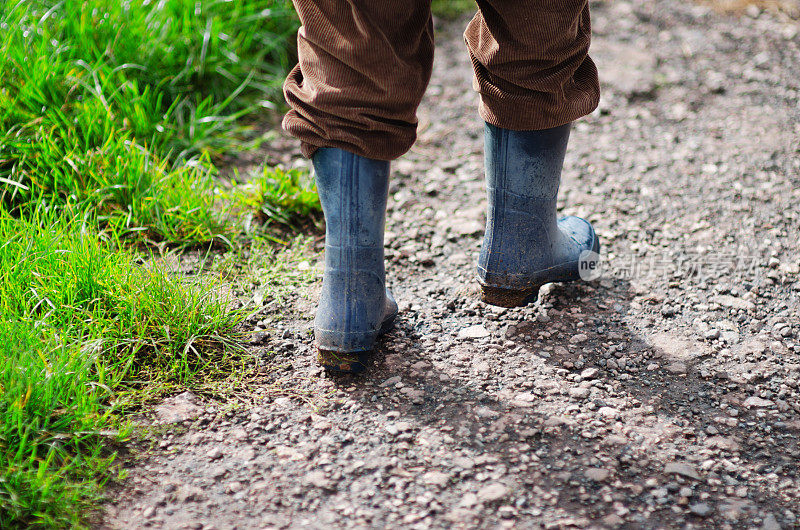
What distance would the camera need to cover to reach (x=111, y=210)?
2.25 metres

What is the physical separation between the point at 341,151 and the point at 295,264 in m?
0.72

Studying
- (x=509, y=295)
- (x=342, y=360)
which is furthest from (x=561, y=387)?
(x=342, y=360)

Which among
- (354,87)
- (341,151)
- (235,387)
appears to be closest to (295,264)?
(235,387)

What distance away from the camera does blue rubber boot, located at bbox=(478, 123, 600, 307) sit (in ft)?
5.56

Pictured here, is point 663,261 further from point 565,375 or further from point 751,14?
point 751,14

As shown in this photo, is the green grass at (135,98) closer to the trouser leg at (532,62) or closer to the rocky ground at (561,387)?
the rocky ground at (561,387)

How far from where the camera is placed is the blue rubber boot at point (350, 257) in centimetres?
156

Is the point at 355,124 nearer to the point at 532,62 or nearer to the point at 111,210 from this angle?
the point at 532,62

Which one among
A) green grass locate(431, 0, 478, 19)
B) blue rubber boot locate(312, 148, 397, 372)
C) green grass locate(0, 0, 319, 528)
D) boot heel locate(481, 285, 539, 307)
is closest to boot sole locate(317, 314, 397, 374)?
blue rubber boot locate(312, 148, 397, 372)

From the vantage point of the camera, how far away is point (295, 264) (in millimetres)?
2182

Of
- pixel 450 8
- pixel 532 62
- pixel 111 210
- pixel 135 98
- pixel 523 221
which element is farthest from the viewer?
pixel 450 8

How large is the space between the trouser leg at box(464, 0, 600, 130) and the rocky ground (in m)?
0.57

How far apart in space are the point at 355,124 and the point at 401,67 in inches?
5.7

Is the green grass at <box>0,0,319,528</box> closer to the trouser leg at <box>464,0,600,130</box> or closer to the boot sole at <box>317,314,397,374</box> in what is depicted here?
the boot sole at <box>317,314,397,374</box>
